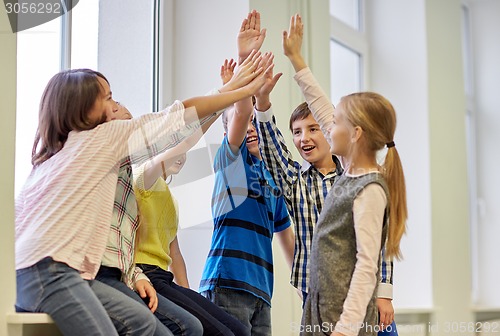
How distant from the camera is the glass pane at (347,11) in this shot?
4.00 m

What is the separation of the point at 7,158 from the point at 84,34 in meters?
0.79

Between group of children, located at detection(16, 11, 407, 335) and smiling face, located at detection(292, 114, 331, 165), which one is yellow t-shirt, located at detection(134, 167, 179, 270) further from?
smiling face, located at detection(292, 114, 331, 165)

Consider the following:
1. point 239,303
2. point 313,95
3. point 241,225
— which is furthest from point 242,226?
point 313,95

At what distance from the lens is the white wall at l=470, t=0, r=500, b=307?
496 centimetres

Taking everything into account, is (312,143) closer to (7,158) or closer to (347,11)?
(7,158)

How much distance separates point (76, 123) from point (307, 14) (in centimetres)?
157

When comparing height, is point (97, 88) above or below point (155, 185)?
above

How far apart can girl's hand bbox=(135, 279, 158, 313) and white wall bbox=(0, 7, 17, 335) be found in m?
0.34

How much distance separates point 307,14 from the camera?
3057 millimetres

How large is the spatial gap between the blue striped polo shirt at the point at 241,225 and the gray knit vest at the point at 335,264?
14.9 inches

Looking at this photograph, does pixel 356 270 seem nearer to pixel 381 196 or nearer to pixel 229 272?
pixel 381 196

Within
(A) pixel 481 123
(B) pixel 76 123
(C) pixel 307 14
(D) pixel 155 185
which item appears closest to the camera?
(B) pixel 76 123

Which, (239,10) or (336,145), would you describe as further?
(239,10)

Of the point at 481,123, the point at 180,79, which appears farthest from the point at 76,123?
the point at 481,123
